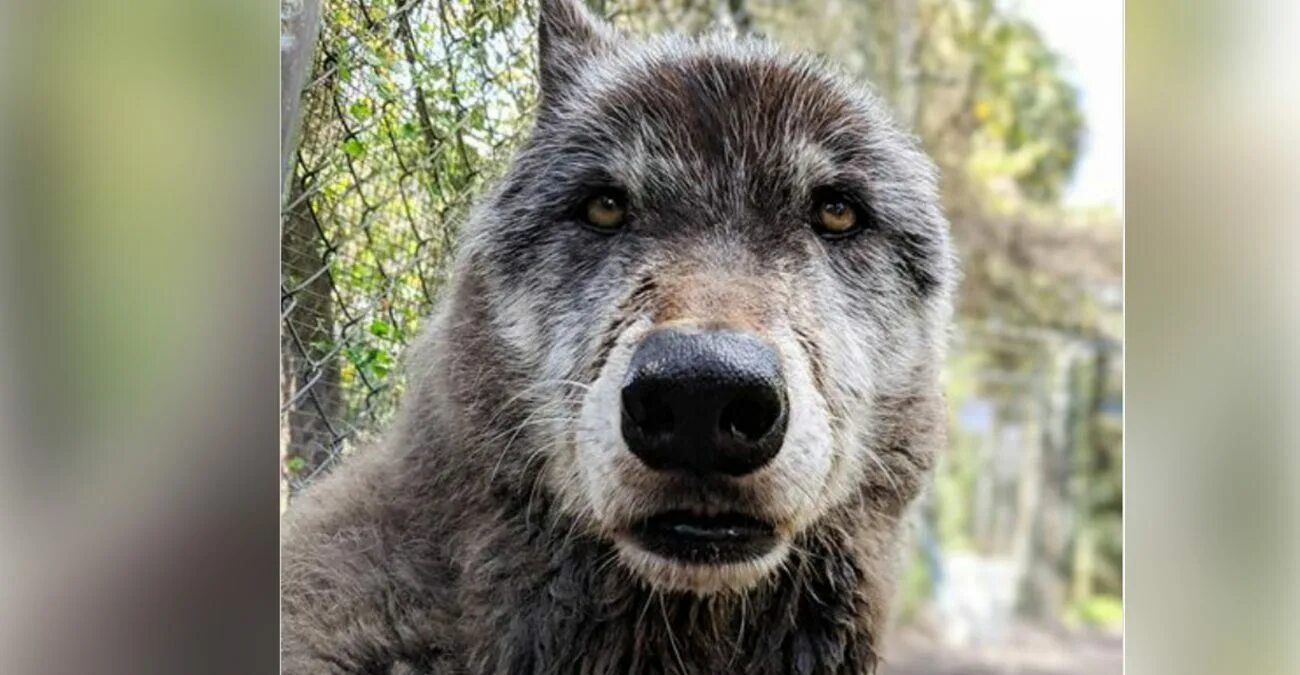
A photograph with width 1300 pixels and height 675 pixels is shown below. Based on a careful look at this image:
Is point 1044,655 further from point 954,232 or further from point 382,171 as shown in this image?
point 382,171

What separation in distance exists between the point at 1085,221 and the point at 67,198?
1.85m

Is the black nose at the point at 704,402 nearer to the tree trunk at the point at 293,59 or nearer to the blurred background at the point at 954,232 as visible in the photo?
the blurred background at the point at 954,232

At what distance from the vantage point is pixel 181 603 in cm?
219

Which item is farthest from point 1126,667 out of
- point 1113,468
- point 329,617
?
point 329,617

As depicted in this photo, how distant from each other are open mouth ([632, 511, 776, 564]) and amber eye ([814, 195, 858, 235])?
542mm

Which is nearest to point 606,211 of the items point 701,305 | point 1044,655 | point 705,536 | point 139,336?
point 701,305

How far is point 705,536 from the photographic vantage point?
1988 mm

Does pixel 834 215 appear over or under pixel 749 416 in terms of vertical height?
over

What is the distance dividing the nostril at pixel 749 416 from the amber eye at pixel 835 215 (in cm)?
41

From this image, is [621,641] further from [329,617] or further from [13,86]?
[13,86]

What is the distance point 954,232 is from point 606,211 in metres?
Result: 0.66

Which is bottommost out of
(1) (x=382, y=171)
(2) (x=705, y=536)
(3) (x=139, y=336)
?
(2) (x=705, y=536)

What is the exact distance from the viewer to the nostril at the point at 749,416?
1890 millimetres

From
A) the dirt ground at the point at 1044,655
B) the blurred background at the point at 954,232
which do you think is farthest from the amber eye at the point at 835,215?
the dirt ground at the point at 1044,655
